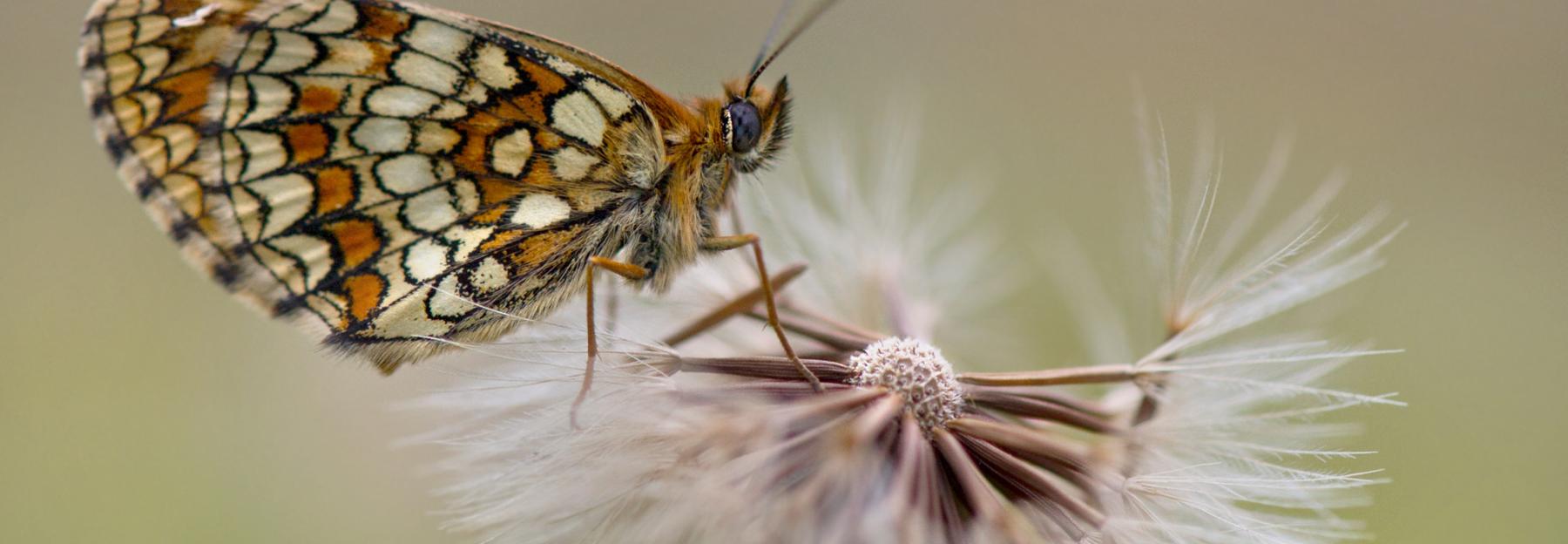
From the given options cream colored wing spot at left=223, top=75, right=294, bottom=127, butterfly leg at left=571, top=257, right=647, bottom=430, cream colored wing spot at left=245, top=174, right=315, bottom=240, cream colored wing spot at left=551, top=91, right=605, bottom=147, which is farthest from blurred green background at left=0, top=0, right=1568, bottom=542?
cream colored wing spot at left=223, top=75, right=294, bottom=127

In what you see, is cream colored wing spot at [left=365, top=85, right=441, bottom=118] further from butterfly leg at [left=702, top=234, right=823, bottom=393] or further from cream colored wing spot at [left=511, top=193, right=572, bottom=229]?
butterfly leg at [left=702, top=234, right=823, bottom=393]

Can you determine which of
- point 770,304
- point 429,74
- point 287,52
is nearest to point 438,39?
point 429,74

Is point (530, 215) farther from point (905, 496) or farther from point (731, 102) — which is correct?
point (905, 496)

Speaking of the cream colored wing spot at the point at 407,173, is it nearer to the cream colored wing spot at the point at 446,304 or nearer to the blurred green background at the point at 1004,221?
the cream colored wing spot at the point at 446,304

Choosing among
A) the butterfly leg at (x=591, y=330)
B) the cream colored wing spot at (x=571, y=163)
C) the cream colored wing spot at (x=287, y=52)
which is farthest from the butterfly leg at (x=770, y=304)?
the cream colored wing spot at (x=287, y=52)

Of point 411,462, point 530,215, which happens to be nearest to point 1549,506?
point 530,215

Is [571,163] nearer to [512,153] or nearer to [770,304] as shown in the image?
[512,153]

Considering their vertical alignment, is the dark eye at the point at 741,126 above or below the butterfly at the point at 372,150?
above
